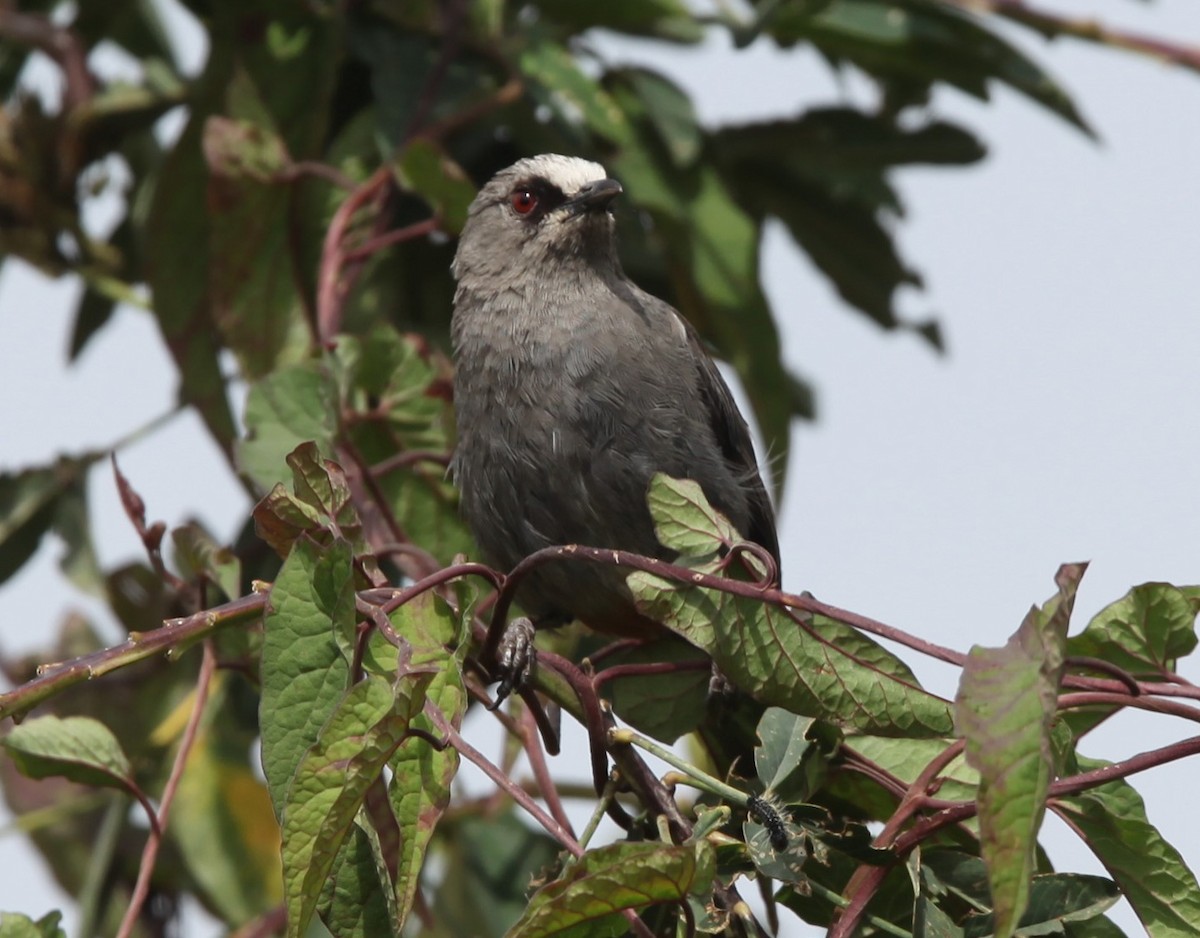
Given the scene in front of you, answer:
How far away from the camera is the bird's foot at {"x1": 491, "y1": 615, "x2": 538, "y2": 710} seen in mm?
2670

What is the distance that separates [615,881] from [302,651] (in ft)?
1.72

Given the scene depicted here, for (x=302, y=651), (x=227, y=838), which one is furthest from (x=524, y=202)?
(x=302, y=651)

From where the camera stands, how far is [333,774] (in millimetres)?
1990

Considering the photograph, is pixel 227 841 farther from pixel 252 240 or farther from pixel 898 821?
pixel 898 821

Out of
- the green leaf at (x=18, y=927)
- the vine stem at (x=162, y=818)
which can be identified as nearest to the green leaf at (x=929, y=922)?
the vine stem at (x=162, y=818)

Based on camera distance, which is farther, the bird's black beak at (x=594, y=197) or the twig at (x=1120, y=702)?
the bird's black beak at (x=594, y=197)

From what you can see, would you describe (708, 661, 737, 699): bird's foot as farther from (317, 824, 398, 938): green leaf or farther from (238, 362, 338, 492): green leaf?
(238, 362, 338, 492): green leaf

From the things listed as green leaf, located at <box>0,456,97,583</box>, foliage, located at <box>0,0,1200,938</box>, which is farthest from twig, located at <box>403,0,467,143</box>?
green leaf, located at <box>0,456,97,583</box>

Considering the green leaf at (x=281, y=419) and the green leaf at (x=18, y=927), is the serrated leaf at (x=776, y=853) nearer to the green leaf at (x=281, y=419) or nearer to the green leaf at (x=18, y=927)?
the green leaf at (x=18, y=927)

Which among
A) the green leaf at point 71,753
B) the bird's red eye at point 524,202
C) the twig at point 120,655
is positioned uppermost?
the bird's red eye at point 524,202

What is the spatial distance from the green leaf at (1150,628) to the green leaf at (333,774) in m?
1.00

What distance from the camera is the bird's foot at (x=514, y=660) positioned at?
2.67 meters

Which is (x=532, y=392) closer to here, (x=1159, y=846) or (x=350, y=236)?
(x=350, y=236)

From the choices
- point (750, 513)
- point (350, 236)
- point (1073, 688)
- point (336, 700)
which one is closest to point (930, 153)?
point (750, 513)
